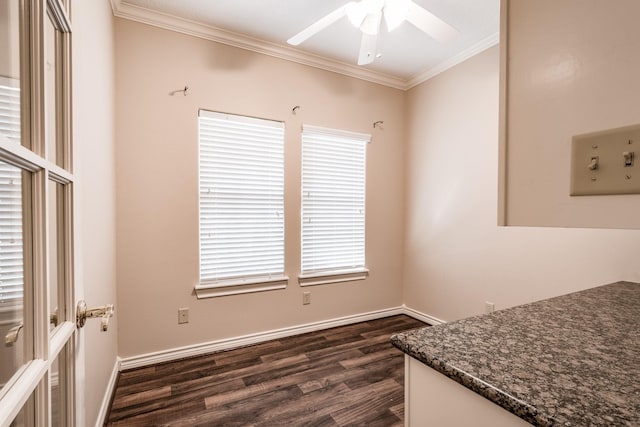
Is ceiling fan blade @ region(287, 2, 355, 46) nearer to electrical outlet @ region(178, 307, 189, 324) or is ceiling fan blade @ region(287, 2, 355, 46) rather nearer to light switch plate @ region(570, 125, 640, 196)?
light switch plate @ region(570, 125, 640, 196)

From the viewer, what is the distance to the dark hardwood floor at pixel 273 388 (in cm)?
177

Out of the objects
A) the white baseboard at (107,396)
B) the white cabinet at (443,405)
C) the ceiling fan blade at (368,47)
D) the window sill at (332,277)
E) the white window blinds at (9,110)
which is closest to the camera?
the white window blinds at (9,110)

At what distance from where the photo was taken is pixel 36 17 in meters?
0.57

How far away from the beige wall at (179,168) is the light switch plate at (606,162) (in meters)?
2.36

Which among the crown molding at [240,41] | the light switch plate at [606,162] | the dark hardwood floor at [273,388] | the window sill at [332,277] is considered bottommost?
the dark hardwood floor at [273,388]

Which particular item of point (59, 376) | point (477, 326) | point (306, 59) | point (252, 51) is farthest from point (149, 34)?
A: point (477, 326)

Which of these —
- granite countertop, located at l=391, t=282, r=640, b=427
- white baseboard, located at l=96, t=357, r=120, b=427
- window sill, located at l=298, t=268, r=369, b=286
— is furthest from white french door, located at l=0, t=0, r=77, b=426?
window sill, located at l=298, t=268, r=369, b=286

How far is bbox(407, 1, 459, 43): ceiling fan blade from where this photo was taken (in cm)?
173

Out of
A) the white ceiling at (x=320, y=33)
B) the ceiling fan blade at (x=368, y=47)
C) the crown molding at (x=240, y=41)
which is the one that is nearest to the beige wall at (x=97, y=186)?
the crown molding at (x=240, y=41)

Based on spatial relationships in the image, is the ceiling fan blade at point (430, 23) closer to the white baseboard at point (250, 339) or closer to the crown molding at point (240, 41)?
the crown molding at point (240, 41)

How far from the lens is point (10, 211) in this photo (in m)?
0.51

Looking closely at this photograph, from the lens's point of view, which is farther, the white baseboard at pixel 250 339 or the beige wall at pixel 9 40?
the white baseboard at pixel 250 339

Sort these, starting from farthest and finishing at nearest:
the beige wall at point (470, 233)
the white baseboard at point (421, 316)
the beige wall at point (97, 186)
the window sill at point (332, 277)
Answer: the white baseboard at point (421, 316) → the window sill at point (332, 277) → the beige wall at point (470, 233) → the beige wall at point (97, 186)

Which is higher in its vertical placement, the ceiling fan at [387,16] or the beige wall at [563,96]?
the ceiling fan at [387,16]
